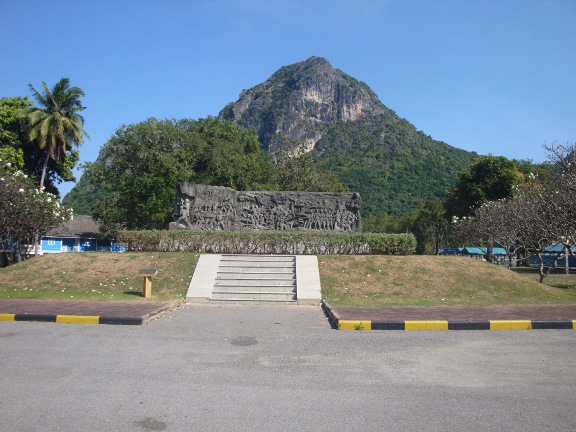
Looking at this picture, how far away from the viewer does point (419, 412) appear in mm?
4938

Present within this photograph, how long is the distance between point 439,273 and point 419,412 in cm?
1146

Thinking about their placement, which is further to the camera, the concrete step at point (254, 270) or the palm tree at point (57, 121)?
the palm tree at point (57, 121)

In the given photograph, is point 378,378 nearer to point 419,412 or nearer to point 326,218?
point 419,412

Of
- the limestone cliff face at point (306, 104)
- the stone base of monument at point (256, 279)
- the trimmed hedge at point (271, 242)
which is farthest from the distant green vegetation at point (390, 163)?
the stone base of monument at point (256, 279)

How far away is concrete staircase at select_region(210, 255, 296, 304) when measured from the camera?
46.1 ft

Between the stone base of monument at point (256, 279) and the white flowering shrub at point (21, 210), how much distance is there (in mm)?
9652

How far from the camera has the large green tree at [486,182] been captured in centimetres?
3797

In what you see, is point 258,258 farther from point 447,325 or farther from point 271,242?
point 447,325

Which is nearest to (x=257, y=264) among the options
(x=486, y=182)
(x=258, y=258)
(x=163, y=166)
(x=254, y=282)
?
(x=258, y=258)

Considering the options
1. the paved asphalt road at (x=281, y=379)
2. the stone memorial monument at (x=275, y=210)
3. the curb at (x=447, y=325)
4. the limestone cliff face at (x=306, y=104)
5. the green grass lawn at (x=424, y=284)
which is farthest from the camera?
the limestone cliff face at (x=306, y=104)

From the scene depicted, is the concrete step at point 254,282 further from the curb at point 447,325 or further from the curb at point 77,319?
the curb at point 447,325

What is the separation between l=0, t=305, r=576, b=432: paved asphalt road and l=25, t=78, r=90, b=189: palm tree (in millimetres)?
24432

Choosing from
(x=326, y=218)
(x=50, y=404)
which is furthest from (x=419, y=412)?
(x=326, y=218)

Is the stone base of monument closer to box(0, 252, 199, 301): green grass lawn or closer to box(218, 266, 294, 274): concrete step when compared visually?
box(218, 266, 294, 274): concrete step
